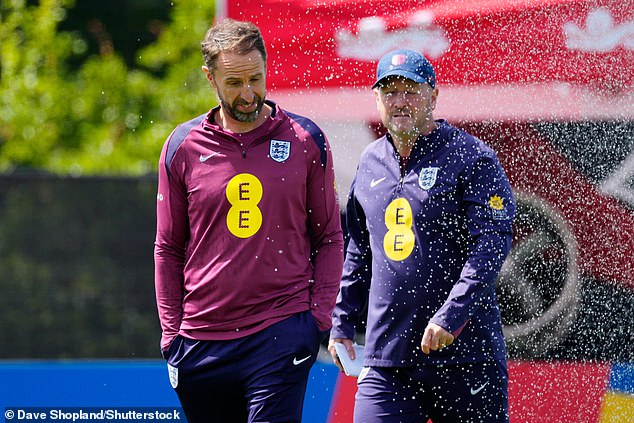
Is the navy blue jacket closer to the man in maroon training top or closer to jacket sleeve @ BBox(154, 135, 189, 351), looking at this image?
the man in maroon training top

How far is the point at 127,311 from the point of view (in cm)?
749

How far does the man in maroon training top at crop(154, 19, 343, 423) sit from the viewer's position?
4184 mm

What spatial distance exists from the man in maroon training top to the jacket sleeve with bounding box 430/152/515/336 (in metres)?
0.44

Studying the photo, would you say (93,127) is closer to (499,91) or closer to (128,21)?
(128,21)

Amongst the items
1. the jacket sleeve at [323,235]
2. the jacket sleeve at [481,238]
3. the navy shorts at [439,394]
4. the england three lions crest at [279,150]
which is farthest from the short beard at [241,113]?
the navy shorts at [439,394]

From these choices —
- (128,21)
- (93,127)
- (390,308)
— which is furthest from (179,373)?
(128,21)

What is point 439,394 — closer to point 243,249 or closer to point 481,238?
point 481,238

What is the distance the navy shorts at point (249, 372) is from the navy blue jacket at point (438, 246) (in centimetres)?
32

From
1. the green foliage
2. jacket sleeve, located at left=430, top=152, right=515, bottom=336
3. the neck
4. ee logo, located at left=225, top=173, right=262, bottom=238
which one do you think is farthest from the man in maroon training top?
the green foliage

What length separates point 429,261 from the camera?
4355 mm

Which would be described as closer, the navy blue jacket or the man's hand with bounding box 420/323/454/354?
the man's hand with bounding box 420/323/454/354

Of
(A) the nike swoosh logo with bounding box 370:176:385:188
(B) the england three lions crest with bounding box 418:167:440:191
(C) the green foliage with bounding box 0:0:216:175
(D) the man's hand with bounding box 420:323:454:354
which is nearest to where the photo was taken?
(D) the man's hand with bounding box 420:323:454:354

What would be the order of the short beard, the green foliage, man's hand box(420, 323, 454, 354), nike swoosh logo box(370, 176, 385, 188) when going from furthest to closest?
the green foliage
nike swoosh logo box(370, 176, 385, 188)
the short beard
man's hand box(420, 323, 454, 354)

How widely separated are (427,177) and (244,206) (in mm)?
675
